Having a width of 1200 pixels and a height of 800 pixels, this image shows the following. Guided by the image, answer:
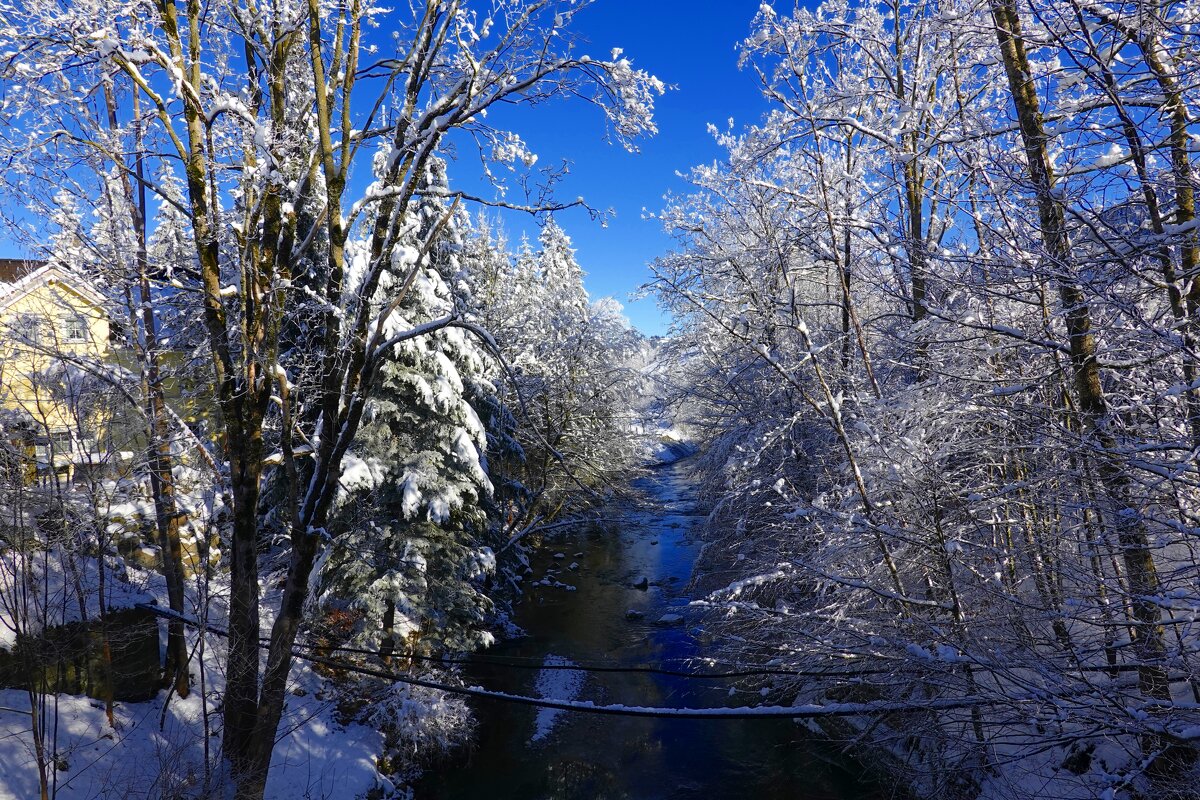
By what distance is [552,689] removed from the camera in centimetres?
1365

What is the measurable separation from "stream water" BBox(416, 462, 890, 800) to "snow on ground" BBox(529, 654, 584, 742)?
3 centimetres

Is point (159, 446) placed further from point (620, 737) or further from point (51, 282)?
point (620, 737)

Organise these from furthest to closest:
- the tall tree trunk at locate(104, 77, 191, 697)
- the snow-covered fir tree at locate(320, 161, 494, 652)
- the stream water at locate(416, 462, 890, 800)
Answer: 1. the snow-covered fir tree at locate(320, 161, 494, 652)
2. the stream water at locate(416, 462, 890, 800)
3. the tall tree trunk at locate(104, 77, 191, 697)

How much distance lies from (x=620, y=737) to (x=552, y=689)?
219 centimetres

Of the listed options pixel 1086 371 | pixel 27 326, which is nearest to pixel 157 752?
pixel 27 326

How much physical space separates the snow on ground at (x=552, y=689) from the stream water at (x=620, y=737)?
0.10ft

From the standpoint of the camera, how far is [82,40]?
4.19m

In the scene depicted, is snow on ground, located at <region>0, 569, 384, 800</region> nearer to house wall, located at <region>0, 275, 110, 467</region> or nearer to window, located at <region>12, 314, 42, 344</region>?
house wall, located at <region>0, 275, 110, 467</region>

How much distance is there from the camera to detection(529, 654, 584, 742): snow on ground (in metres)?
12.6

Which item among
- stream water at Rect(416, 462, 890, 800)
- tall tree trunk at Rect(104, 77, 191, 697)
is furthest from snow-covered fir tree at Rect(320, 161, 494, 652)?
tall tree trunk at Rect(104, 77, 191, 697)

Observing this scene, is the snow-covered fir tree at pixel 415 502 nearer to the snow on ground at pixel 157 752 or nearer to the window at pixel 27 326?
the snow on ground at pixel 157 752

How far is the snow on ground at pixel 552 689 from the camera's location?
12633 millimetres

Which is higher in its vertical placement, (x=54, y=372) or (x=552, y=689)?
(x=54, y=372)

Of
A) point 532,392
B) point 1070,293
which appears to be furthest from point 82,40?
point 532,392
